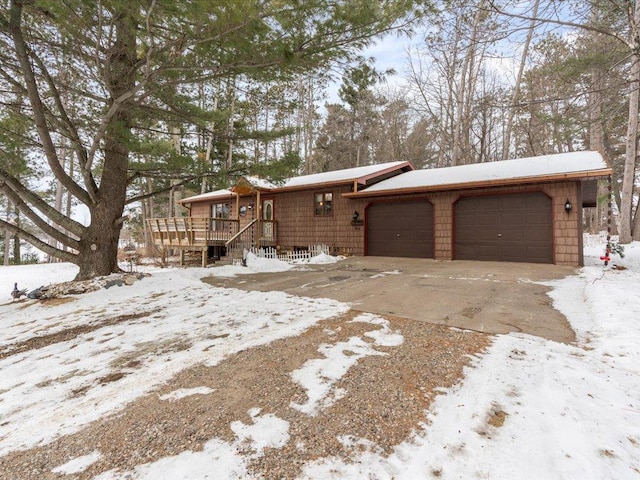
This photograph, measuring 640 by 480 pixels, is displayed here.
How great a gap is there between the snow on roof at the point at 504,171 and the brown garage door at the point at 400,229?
0.75m

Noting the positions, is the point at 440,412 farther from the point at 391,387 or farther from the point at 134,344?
the point at 134,344

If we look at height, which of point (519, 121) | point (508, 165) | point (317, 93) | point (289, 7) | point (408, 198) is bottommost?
point (408, 198)

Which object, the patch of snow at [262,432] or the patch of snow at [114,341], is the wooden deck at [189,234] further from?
the patch of snow at [262,432]

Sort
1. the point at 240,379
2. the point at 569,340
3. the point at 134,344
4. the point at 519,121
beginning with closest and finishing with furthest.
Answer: the point at 240,379 → the point at 569,340 → the point at 134,344 → the point at 519,121

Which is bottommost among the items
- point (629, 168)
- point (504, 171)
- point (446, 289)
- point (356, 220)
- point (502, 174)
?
point (446, 289)

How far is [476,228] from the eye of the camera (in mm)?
9531

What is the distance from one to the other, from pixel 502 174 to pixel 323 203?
21.1ft

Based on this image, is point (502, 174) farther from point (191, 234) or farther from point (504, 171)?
point (191, 234)

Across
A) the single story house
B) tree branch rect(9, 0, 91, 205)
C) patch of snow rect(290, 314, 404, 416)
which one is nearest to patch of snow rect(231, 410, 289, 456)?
patch of snow rect(290, 314, 404, 416)

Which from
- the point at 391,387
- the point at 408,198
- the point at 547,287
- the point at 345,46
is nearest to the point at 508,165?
the point at 408,198

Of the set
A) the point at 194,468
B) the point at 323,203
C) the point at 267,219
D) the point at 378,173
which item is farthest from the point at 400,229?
the point at 194,468

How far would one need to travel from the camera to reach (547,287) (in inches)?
220

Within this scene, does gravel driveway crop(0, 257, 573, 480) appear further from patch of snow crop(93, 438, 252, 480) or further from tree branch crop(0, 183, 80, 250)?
tree branch crop(0, 183, 80, 250)

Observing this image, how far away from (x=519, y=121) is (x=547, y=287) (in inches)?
633
